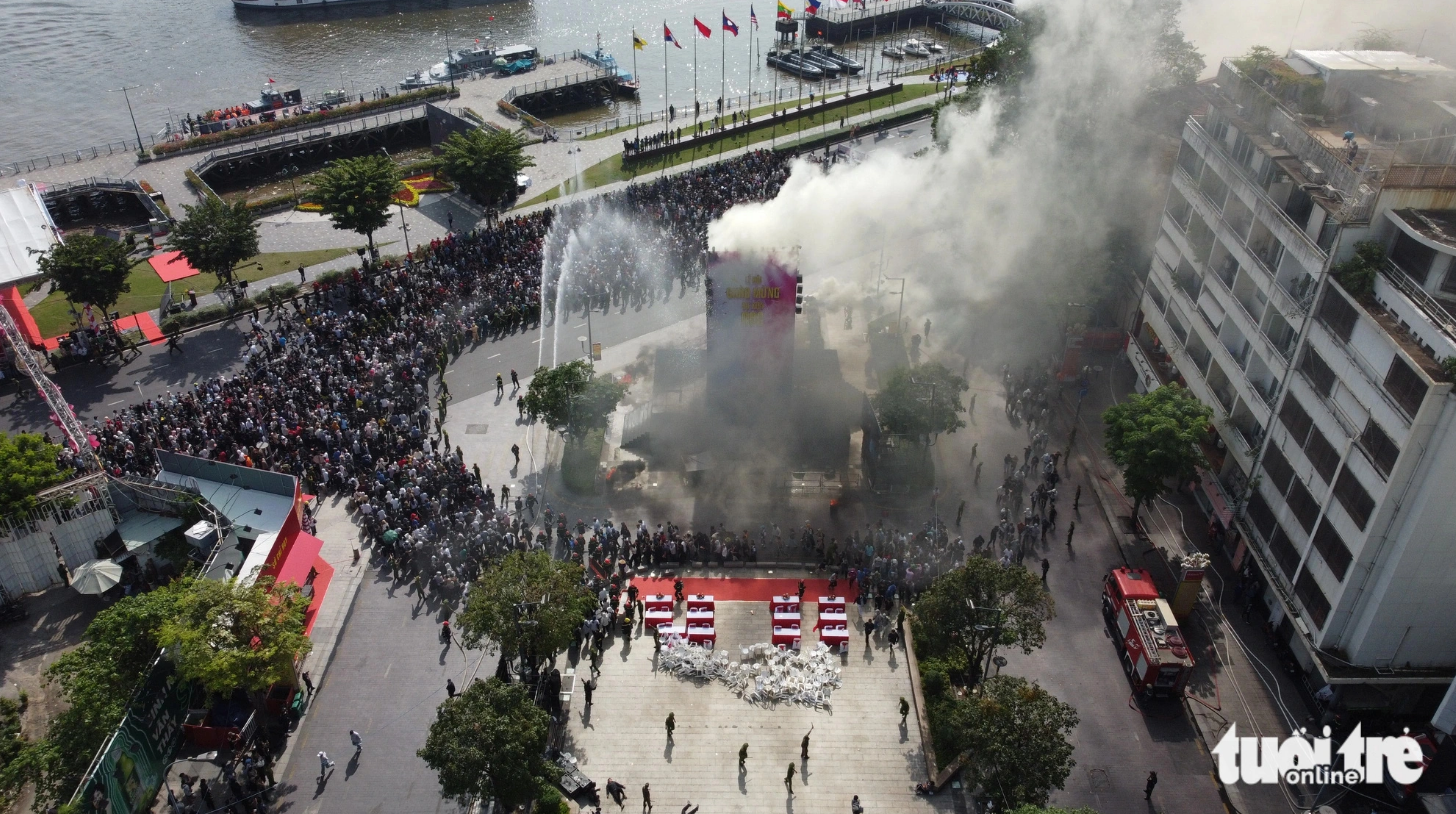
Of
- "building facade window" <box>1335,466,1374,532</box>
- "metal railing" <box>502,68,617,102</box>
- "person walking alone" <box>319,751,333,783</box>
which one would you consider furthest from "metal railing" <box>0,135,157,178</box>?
"building facade window" <box>1335,466,1374,532</box>

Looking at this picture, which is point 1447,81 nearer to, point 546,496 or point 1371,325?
point 1371,325

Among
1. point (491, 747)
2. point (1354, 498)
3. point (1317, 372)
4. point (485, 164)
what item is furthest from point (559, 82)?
point (1354, 498)

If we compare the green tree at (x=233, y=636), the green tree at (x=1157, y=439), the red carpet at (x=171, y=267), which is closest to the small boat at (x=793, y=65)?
the red carpet at (x=171, y=267)

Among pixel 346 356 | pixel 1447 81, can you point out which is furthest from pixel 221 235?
pixel 1447 81

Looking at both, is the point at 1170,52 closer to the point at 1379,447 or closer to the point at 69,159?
the point at 1379,447

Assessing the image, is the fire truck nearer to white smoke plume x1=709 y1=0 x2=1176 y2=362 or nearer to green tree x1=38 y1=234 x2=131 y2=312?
white smoke plume x1=709 y1=0 x2=1176 y2=362

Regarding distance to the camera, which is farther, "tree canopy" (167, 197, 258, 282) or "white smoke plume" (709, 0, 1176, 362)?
"white smoke plume" (709, 0, 1176, 362)

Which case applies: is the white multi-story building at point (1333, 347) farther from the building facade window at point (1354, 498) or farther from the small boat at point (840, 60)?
the small boat at point (840, 60)
